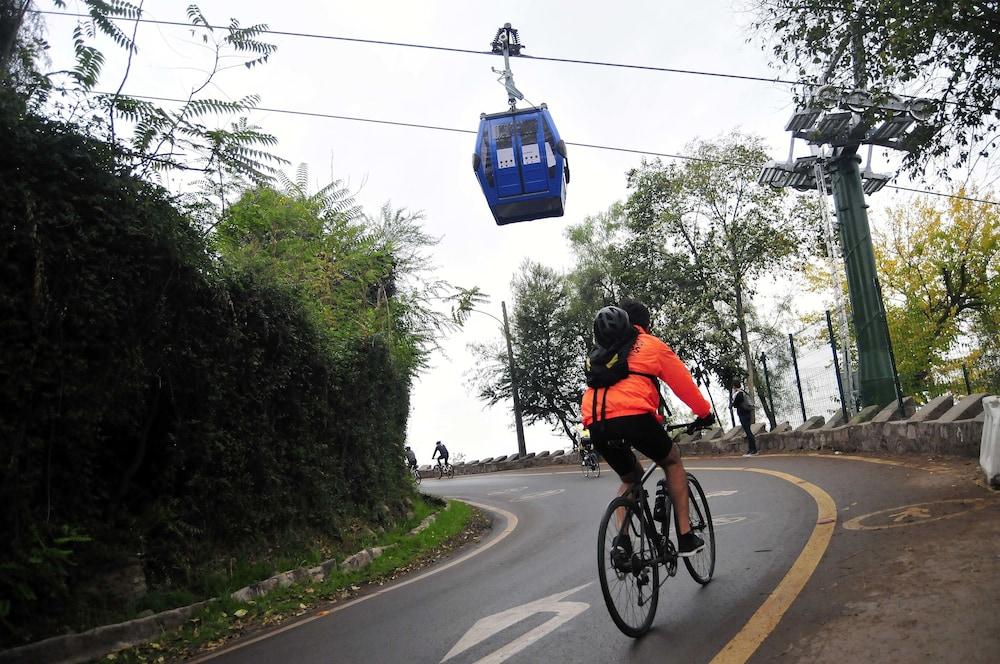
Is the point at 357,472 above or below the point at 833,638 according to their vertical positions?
above

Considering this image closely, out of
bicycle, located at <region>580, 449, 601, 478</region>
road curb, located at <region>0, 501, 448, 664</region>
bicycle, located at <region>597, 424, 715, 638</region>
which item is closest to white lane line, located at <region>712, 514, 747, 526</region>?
bicycle, located at <region>597, 424, 715, 638</region>

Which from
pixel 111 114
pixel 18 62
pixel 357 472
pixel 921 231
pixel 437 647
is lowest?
pixel 437 647

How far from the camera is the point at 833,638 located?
157 inches

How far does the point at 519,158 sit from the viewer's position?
1279cm

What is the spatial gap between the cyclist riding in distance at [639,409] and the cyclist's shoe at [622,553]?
12.8 inches

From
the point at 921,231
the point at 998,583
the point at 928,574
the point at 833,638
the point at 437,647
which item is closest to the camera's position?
the point at 833,638

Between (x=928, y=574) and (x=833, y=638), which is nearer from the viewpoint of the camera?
(x=833, y=638)

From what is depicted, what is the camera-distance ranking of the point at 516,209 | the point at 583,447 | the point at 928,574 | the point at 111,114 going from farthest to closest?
the point at 583,447 < the point at 516,209 < the point at 111,114 < the point at 928,574

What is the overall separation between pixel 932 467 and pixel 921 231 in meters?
32.1

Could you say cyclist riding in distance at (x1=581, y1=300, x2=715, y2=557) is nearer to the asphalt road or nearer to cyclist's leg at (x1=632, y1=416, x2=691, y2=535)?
cyclist's leg at (x1=632, y1=416, x2=691, y2=535)

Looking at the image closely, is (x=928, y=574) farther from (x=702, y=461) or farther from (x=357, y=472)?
(x=702, y=461)

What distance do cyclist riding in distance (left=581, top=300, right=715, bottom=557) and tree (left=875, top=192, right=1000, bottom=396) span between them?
104ft

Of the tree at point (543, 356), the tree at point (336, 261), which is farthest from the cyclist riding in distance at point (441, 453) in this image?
the tree at point (336, 261)

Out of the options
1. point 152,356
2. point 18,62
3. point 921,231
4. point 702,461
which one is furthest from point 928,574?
point 921,231
